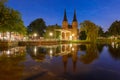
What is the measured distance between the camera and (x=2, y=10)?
3997 cm

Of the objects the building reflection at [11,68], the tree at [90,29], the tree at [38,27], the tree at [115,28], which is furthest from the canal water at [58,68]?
the tree at [115,28]

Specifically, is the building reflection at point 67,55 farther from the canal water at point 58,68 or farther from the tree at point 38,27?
the tree at point 38,27

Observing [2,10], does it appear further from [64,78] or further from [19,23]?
[64,78]

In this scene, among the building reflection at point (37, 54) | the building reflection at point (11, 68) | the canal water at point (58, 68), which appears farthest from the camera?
the building reflection at point (37, 54)

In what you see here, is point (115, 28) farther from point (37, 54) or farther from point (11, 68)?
point (11, 68)

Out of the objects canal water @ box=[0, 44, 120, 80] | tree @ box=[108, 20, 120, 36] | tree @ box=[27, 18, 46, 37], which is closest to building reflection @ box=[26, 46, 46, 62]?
canal water @ box=[0, 44, 120, 80]

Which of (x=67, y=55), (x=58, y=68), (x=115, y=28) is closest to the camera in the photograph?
(x=58, y=68)

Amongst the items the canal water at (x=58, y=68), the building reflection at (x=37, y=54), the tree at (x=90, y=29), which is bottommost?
the canal water at (x=58, y=68)

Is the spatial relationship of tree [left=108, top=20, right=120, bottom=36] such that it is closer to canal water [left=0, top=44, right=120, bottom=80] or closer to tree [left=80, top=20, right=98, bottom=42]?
tree [left=80, top=20, right=98, bottom=42]

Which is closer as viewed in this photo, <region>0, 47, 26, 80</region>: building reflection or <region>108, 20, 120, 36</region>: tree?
<region>0, 47, 26, 80</region>: building reflection

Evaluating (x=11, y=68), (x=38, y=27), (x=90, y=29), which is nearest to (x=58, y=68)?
(x=11, y=68)

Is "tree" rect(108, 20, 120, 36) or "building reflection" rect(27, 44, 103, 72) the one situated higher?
"tree" rect(108, 20, 120, 36)

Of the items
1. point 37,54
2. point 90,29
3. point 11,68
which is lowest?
point 11,68

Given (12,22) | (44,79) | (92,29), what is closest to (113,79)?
(44,79)
